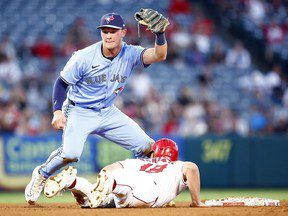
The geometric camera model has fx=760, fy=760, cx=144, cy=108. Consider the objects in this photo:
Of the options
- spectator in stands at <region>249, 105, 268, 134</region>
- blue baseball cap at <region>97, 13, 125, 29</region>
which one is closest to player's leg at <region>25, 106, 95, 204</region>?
blue baseball cap at <region>97, 13, 125, 29</region>

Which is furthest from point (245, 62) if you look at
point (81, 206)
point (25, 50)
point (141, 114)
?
point (81, 206)

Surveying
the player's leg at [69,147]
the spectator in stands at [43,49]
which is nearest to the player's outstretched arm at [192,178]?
the player's leg at [69,147]

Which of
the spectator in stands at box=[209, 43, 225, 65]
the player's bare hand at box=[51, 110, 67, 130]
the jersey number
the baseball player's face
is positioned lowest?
the jersey number

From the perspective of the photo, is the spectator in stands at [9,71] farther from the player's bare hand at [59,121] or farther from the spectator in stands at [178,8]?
the player's bare hand at [59,121]

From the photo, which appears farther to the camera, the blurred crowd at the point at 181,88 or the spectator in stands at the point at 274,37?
the spectator in stands at the point at 274,37

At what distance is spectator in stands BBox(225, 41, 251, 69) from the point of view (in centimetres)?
1888

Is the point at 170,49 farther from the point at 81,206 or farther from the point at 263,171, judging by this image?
the point at 81,206

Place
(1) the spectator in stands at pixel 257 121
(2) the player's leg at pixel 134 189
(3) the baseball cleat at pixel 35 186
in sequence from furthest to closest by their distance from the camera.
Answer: (1) the spectator in stands at pixel 257 121
(3) the baseball cleat at pixel 35 186
(2) the player's leg at pixel 134 189

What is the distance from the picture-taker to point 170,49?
18484 millimetres

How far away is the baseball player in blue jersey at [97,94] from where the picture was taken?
8.65 m

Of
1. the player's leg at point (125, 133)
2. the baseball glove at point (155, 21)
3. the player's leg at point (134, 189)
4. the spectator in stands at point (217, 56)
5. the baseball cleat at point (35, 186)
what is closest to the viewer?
the player's leg at point (134, 189)

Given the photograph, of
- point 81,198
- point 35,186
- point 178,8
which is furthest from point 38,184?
point 178,8

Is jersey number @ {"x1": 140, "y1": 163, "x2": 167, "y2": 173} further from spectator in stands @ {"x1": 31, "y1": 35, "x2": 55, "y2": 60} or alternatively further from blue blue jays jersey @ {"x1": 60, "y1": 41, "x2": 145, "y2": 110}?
spectator in stands @ {"x1": 31, "y1": 35, "x2": 55, "y2": 60}

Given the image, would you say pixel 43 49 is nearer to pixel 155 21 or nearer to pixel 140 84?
pixel 140 84
